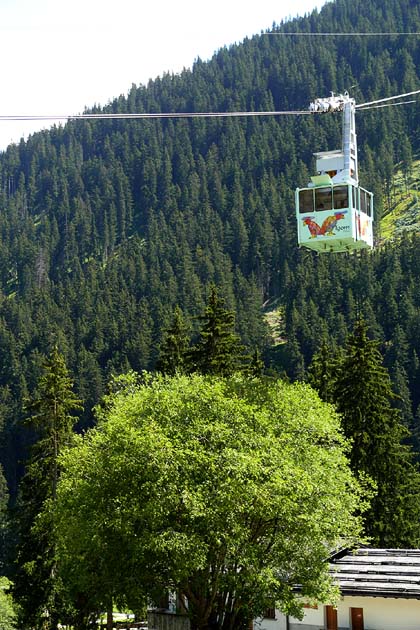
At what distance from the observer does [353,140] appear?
3297cm

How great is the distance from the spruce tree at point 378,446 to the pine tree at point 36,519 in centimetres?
1613

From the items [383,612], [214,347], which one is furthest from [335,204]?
[214,347]

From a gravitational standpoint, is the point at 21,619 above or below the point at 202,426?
below

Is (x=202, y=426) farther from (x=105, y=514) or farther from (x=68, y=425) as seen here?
(x=68, y=425)

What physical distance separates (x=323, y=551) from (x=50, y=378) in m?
23.3

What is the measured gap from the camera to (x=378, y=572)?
36531mm

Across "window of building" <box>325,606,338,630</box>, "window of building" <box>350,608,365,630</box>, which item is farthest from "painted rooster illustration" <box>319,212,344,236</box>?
"window of building" <box>325,606,338,630</box>

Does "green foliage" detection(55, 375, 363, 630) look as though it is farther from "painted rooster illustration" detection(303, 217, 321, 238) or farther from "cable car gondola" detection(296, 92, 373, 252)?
"cable car gondola" detection(296, 92, 373, 252)

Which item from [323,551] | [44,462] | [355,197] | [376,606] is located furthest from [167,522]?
[44,462]

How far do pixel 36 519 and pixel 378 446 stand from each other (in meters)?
19.4

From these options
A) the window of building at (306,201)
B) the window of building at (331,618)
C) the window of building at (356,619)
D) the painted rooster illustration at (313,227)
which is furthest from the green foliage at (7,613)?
the window of building at (306,201)

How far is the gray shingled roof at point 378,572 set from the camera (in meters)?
34.2

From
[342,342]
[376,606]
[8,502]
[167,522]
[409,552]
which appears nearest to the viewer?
[167,522]

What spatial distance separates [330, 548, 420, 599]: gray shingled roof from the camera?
112ft
